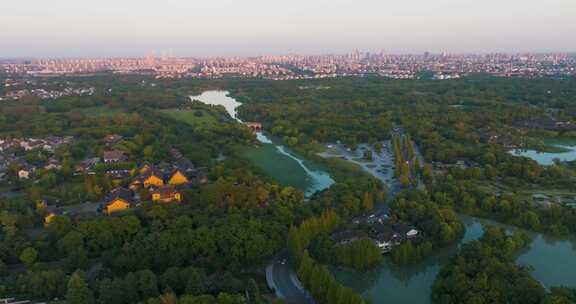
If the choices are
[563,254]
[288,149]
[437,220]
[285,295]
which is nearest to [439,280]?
[437,220]

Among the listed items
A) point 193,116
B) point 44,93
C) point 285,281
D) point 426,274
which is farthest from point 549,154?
point 44,93

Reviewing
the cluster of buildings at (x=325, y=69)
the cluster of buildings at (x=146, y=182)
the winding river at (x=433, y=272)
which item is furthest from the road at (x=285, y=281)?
the cluster of buildings at (x=325, y=69)

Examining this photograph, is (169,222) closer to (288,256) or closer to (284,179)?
(288,256)

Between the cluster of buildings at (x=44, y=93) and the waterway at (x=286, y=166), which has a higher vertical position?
the cluster of buildings at (x=44, y=93)

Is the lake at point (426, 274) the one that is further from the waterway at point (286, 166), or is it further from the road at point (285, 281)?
the waterway at point (286, 166)

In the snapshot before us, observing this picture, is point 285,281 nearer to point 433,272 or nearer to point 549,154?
point 433,272

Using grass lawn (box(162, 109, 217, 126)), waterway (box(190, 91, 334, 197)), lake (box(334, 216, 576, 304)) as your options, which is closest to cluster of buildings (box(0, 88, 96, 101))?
grass lawn (box(162, 109, 217, 126))
